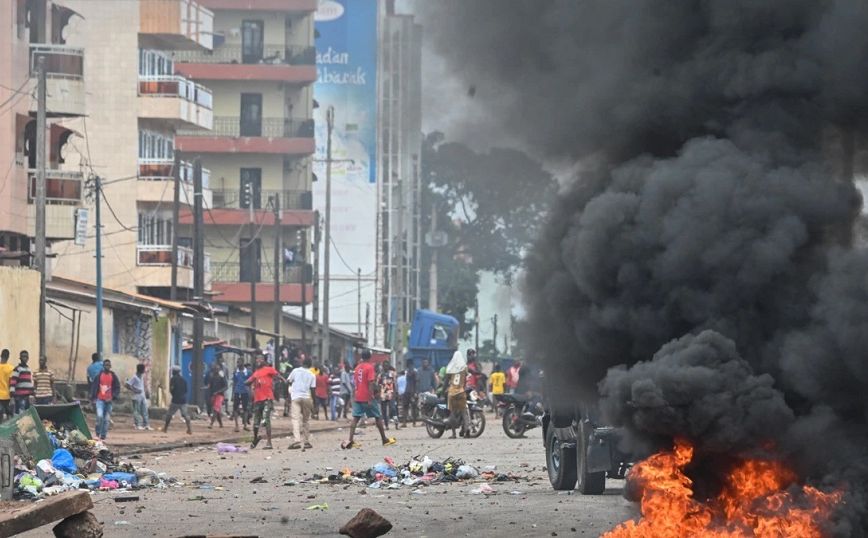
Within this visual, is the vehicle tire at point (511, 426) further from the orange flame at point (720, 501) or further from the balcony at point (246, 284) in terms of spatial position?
the balcony at point (246, 284)

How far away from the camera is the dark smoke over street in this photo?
39.3ft

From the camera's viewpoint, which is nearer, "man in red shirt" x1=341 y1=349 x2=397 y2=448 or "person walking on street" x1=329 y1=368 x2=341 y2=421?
"man in red shirt" x1=341 y1=349 x2=397 y2=448

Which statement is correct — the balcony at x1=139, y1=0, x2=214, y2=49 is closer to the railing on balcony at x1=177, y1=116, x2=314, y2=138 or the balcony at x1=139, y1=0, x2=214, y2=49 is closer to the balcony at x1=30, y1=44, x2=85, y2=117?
the railing on balcony at x1=177, y1=116, x2=314, y2=138

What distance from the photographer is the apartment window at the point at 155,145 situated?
212 ft

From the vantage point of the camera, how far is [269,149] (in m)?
78.9

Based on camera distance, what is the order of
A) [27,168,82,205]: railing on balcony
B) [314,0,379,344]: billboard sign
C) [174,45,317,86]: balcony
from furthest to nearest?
[314,0,379,344]: billboard sign → [174,45,317,86]: balcony → [27,168,82,205]: railing on balcony

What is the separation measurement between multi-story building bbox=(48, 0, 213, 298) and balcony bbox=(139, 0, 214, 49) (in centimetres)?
4

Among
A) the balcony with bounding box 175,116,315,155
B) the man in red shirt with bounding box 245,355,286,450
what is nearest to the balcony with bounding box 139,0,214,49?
the balcony with bounding box 175,116,315,155

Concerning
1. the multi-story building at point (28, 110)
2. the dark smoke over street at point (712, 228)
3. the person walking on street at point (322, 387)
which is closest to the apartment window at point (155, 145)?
the multi-story building at point (28, 110)

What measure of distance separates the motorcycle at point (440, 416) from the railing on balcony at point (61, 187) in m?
14.3

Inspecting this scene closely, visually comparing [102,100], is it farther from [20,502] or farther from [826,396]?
[826,396]

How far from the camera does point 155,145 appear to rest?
65688mm

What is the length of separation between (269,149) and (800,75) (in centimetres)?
6644

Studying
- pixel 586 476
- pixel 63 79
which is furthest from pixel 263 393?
pixel 63 79
